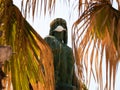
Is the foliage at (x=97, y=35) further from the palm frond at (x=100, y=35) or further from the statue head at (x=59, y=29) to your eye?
the statue head at (x=59, y=29)

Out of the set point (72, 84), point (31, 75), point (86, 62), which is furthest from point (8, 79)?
point (72, 84)

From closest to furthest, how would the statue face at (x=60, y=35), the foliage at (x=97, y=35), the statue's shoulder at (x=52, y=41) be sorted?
the foliage at (x=97, y=35) < the statue's shoulder at (x=52, y=41) < the statue face at (x=60, y=35)

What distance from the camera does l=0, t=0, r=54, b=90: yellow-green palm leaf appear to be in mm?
3775

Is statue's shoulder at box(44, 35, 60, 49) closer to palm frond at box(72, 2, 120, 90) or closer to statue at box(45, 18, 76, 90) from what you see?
statue at box(45, 18, 76, 90)

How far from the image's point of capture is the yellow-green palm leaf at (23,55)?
12.4 ft

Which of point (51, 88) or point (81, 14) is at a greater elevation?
point (81, 14)

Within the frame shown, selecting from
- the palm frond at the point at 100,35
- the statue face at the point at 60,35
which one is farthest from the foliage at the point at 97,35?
the statue face at the point at 60,35

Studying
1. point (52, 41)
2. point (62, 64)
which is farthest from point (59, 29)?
point (62, 64)

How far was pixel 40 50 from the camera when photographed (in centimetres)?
381

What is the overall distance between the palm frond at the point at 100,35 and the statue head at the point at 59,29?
155 centimetres

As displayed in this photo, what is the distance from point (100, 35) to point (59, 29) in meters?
1.88

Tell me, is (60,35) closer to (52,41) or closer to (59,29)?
(59,29)

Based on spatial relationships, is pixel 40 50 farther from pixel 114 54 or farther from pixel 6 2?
pixel 114 54

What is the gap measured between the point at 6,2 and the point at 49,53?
509 millimetres
